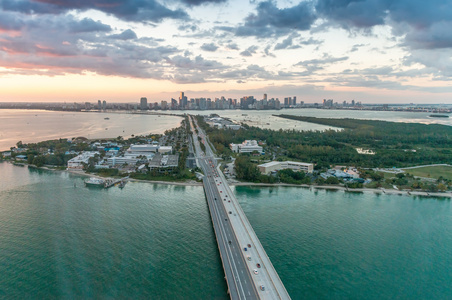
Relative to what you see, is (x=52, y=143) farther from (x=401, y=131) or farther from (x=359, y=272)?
(x=401, y=131)

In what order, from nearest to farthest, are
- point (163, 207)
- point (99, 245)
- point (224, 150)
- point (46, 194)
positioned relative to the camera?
point (99, 245)
point (163, 207)
point (46, 194)
point (224, 150)

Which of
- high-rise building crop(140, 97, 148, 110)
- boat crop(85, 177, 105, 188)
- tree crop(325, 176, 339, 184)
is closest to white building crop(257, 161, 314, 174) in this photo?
tree crop(325, 176, 339, 184)

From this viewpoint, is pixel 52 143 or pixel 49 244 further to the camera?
pixel 52 143

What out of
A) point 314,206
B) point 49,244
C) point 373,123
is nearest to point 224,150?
point 314,206

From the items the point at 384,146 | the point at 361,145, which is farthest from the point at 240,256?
the point at 384,146

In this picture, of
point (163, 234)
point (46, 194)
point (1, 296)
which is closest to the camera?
point (1, 296)

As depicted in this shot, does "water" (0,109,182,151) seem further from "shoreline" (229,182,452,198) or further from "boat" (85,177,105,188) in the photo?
"shoreline" (229,182,452,198)

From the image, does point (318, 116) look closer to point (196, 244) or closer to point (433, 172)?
point (433, 172)
